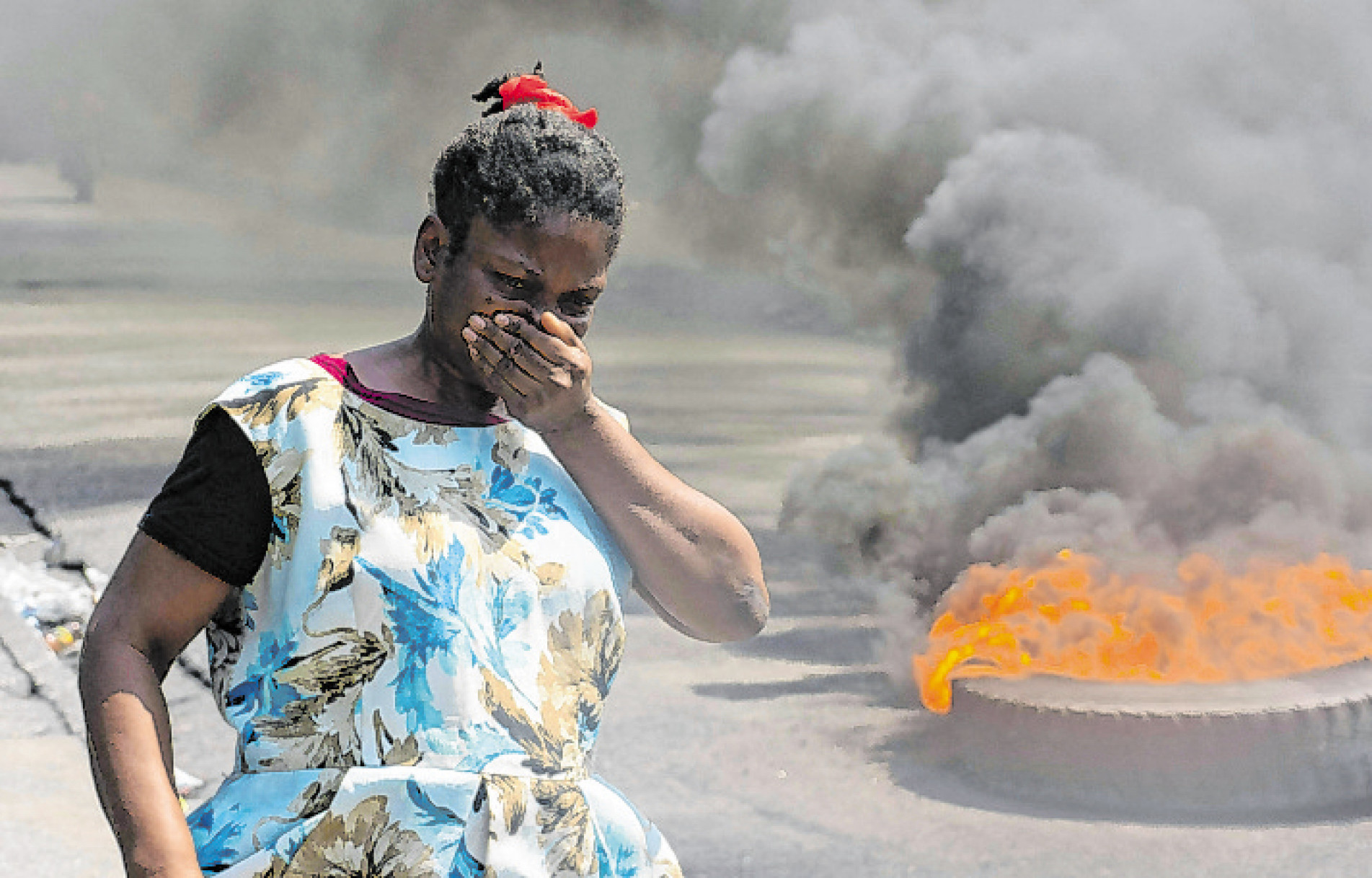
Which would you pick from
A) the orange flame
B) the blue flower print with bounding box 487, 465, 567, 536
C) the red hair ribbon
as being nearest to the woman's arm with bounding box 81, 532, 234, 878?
the blue flower print with bounding box 487, 465, 567, 536

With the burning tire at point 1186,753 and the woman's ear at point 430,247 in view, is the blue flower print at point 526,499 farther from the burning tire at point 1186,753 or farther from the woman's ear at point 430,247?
the burning tire at point 1186,753

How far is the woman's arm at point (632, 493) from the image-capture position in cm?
138

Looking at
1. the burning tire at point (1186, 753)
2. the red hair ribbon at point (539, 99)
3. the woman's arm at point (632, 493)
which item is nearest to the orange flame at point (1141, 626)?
the burning tire at point (1186, 753)

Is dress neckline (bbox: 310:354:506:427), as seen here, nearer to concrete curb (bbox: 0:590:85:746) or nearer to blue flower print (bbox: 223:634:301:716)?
blue flower print (bbox: 223:634:301:716)

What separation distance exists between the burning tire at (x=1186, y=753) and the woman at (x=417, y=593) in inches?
169

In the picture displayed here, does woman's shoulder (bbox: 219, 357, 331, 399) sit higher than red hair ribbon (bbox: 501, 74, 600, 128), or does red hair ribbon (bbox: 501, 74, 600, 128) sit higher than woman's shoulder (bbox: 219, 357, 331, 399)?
red hair ribbon (bbox: 501, 74, 600, 128)

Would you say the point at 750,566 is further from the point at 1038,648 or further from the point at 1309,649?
the point at 1309,649

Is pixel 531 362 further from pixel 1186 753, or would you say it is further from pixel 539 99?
pixel 1186 753

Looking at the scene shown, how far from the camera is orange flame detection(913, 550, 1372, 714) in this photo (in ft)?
21.1

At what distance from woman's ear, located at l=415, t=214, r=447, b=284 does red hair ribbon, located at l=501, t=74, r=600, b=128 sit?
0.14m

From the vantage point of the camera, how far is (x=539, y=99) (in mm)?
1525

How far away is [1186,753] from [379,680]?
15.2 ft

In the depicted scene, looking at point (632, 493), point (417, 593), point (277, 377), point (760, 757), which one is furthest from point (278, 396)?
point (760, 757)

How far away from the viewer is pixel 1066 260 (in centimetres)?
1112
